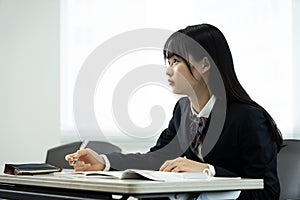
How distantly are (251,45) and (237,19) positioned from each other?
0.62 ft

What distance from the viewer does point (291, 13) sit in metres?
3.30

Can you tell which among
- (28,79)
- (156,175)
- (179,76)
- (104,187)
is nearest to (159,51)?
(28,79)

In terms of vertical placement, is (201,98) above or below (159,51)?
below

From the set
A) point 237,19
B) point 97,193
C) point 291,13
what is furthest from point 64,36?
point 97,193

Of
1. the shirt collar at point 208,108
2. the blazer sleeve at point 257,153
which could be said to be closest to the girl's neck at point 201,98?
the shirt collar at point 208,108

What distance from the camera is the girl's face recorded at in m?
2.21

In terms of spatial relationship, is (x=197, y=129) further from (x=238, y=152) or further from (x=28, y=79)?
(x=28, y=79)

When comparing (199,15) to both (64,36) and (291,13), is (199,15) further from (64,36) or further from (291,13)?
(64,36)

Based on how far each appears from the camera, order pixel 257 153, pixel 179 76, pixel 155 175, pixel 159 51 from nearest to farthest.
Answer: pixel 155 175 → pixel 257 153 → pixel 179 76 → pixel 159 51

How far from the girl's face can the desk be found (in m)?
0.61

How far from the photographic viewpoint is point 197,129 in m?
2.26

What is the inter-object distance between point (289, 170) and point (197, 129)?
0.44 m

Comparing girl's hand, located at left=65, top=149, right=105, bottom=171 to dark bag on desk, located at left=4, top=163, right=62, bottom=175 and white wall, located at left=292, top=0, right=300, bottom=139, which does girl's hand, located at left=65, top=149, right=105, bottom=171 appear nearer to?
dark bag on desk, located at left=4, top=163, right=62, bottom=175

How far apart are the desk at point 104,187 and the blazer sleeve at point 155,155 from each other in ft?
1.33
